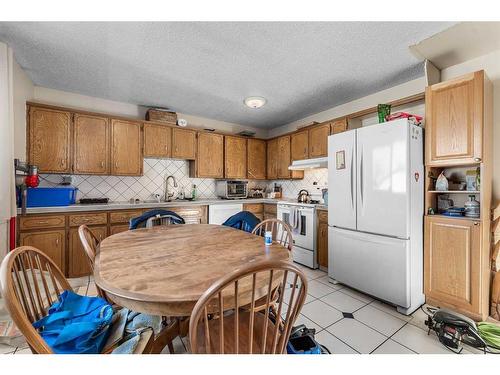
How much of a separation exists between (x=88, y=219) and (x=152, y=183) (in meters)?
1.15

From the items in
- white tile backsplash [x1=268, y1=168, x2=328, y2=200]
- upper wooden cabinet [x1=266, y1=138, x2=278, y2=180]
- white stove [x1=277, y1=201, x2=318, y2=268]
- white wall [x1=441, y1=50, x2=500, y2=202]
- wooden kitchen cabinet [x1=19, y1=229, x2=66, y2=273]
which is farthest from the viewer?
upper wooden cabinet [x1=266, y1=138, x2=278, y2=180]

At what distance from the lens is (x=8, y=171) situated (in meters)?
2.04

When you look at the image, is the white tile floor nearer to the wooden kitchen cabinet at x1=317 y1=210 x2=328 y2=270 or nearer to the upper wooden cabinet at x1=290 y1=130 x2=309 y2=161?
the wooden kitchen cabinet at x1=317 y1=210 x2=328 y2=270

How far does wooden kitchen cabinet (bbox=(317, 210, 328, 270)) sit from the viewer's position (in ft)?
9.93

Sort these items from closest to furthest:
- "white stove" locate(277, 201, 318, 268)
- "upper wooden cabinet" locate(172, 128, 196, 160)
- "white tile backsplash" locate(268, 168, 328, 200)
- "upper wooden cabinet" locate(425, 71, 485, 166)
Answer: "upper wooden cabinet" locate(425, 71, 485, 166) → "white stove" locate(277, 201, 318, 268) → "upper wooden cabinet" locate(172, 128, 196, 160) → "white tile backsplash" locate(268, 168, 328, 200)

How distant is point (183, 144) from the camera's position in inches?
148

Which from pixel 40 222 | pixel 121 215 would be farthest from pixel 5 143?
pixel 121 215

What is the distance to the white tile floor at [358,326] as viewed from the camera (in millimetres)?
1605

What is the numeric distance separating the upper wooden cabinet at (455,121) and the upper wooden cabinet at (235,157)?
9.58 ft

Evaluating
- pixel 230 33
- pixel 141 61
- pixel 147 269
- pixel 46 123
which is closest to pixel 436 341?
pixel 147 269

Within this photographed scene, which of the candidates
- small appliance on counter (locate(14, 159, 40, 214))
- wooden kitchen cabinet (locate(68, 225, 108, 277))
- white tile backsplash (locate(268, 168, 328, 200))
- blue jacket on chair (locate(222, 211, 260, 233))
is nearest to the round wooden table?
blue jacket on chair (locate(222, 211, 260, 233))

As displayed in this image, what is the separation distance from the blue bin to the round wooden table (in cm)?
149

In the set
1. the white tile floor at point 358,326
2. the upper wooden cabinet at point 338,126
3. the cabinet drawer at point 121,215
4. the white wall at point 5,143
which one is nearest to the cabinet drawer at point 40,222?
the white wall at point 5,143

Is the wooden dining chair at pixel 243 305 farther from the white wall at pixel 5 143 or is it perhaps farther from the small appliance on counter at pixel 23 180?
the small appliance on counter at pixel 23 180
